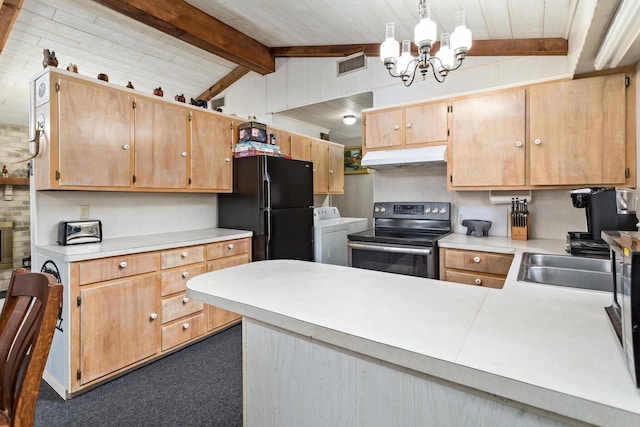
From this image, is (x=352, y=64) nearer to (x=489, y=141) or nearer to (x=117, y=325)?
(x=489, y=141)

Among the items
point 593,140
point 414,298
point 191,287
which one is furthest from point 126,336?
point 593,140

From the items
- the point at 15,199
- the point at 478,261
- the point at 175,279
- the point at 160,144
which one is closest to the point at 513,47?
the point at 478,261

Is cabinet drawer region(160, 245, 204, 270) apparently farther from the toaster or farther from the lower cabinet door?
the toaster

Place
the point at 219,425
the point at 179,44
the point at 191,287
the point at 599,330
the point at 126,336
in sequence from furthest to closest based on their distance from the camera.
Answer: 1. the point at 179,44
2. the point at 126,336
3. the point at 219,425
4. the point at 191,287
5. the point at 599,330

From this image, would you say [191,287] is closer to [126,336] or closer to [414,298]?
[414,298]

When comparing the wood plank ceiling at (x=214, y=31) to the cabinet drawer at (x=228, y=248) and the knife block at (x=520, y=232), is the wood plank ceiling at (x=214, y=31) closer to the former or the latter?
the knife block at (x=520, y=232)

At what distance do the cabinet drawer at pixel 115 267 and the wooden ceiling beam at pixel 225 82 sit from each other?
12.1 feet

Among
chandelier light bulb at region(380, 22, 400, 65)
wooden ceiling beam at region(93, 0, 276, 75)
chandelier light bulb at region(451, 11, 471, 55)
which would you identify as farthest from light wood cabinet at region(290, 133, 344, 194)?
chandelier light bulb at region(451, 11, 471, 55)

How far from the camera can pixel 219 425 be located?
1786mm

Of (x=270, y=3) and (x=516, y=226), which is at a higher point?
(x=270, y=3)

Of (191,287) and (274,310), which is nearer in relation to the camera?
(274,310)

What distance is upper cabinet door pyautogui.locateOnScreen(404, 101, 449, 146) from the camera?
9.46 ft

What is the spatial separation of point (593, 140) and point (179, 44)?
14.8ft

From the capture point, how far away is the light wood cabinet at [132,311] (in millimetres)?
2029
